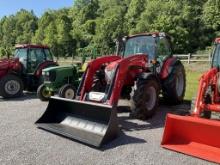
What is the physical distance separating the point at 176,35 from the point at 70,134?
1444 inches

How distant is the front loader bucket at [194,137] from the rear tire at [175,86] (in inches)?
141

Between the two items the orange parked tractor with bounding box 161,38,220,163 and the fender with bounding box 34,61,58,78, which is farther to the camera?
the fender with bounding box 34,61,58,78

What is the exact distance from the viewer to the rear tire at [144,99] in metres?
7.58

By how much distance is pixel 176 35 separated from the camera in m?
41.5

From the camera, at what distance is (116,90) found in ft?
23.8

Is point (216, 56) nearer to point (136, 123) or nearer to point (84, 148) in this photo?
point (136, 123)

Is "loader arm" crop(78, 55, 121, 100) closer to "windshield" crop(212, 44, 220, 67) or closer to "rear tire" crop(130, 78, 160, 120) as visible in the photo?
"rear tire" crop(130, 78, 160, 120)

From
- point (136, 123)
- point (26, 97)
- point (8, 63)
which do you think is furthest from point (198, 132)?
point (8, 63)

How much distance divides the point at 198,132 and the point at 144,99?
2193mm

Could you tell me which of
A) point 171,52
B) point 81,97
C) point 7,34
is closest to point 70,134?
point 81,97

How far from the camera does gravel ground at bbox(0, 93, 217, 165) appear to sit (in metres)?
5.30

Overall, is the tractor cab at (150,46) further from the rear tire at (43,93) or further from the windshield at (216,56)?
the rear tire at (43,93)

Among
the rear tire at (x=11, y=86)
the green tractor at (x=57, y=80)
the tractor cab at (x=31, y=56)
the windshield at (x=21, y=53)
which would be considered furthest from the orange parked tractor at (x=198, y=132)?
the windshield at (x=21, y=53)

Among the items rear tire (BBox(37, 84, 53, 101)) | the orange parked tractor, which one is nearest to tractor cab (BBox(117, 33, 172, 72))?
the orange parked tractor
